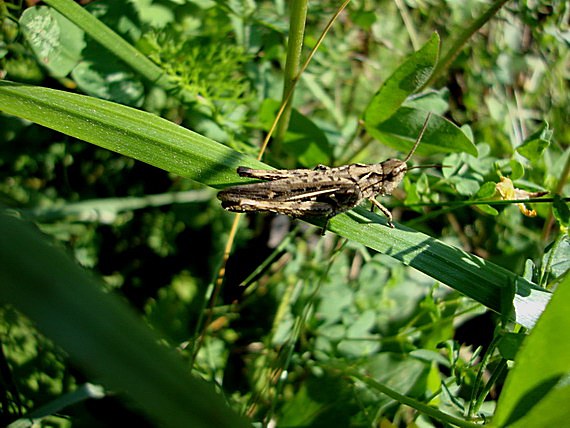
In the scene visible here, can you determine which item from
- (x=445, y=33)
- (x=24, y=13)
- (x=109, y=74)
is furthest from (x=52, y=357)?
(x=445, y=33)

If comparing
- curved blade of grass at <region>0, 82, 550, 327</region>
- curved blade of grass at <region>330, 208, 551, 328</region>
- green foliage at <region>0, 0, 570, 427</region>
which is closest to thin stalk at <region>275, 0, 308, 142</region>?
green foliage at <region>0, 0, 570, 427</region>

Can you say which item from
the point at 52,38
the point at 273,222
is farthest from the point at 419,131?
the point at 52,38

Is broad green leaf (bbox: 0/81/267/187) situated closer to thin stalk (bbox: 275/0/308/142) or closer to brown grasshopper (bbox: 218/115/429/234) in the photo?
brown grasshopper (bbox: 218/115/429/234)

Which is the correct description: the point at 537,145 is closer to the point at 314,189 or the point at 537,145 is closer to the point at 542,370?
the point at 314,189

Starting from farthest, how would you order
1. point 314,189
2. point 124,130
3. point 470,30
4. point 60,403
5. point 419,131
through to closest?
point 470,30
point 419,131
point 314,189
point 60,403
point 124,130

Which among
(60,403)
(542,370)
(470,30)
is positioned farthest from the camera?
(470,30)

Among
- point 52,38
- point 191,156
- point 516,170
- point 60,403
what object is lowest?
point 60,403
